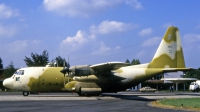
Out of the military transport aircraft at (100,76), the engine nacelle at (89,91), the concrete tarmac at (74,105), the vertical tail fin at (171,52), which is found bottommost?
the concrete tarmac at (74,105)

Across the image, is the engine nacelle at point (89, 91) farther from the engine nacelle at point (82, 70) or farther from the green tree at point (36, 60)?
the green tree at point (36, 60)

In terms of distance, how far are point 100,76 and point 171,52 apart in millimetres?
9732

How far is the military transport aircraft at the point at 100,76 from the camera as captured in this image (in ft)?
121

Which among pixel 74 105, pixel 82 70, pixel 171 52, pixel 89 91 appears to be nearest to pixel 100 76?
pixel 89 91

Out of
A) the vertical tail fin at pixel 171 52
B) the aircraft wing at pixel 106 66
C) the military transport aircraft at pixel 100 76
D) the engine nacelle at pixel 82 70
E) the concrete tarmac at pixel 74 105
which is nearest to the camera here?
the concrete tarmac at pixel 74 105

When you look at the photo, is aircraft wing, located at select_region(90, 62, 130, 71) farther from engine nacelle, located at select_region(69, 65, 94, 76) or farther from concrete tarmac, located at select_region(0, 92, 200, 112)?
concrete tarmac, located at select_region(0, 92, 200, 112)

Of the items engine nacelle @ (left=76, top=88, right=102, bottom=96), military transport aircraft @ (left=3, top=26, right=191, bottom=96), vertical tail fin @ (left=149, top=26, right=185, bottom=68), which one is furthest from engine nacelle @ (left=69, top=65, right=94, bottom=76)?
vertical tail fin @ (left=149, top=26, right=185, bottom=68)

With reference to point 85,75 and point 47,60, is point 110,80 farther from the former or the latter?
point 47,60

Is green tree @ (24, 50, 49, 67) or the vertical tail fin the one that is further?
green tree @ (24, 50, 49, 67)

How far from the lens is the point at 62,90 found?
37.4 m

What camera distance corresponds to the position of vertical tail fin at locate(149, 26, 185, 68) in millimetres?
38781

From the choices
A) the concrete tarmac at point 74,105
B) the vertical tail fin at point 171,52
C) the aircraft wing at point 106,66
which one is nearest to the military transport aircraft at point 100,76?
the vertical tail fin at point 171,52

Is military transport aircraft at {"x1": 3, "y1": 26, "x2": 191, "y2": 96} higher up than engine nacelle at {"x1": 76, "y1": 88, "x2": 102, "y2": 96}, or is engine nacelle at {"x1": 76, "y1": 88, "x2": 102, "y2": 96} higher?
military transport aircraft at {"x1": 3, "y1": 26, "x2": 191, "y2": 96}

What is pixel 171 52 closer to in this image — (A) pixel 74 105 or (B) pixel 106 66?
(B) pixel 106 66
